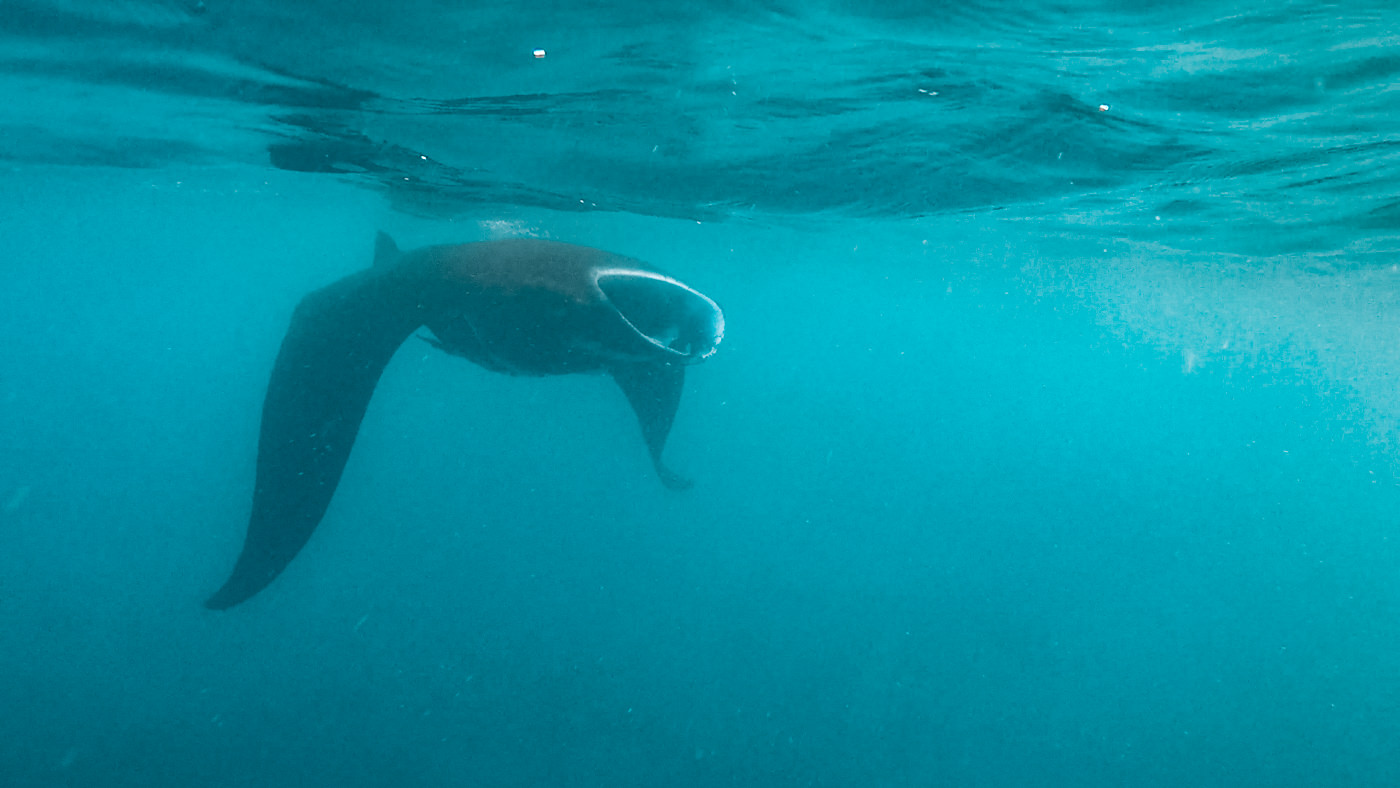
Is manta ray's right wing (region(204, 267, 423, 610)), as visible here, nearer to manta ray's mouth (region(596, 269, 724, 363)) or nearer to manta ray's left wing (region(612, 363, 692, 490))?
manta ray's mouth (region(596, 269, 724, 363))

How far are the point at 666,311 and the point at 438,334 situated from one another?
1.54 metres

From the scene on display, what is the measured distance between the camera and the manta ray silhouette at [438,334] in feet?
12.8

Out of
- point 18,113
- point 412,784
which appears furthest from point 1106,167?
point 18,113

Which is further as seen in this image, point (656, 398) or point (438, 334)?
point (656, 398)

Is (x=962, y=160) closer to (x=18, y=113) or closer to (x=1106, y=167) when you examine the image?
(x=1106, y=167)

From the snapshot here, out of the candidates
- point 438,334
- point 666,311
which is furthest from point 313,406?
point 666,311

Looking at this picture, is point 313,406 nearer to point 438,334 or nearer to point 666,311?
point 438,334

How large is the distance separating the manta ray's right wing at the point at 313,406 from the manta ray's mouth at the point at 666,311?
1.39 m

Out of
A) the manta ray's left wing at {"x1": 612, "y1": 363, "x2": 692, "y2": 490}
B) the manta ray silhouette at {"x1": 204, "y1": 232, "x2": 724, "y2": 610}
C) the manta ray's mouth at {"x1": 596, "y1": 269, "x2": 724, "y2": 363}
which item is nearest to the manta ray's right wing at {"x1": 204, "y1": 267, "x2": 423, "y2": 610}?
the manta ray silhouette at {"x1": 204, "y1": 232, "x2": 724, "y2": 610}

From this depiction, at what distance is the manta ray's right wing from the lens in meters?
4.40

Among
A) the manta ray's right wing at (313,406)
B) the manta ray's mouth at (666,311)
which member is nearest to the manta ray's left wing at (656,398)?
the manta ray's mouth at (666,311)

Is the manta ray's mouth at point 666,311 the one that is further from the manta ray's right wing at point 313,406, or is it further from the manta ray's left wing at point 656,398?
the manta ray's right wing at point 313,406

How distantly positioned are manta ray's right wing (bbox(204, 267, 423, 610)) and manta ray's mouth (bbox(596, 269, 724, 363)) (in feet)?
4.56

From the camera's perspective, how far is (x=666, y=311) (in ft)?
13.4
